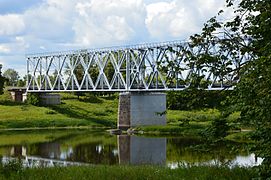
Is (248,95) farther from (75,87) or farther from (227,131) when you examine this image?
(75,87)

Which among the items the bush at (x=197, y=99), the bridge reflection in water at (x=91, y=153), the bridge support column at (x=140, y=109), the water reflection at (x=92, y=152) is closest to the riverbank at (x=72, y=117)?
the bridge support column at (x=140, y=109)

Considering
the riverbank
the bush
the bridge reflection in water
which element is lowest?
the bridge reflection in water

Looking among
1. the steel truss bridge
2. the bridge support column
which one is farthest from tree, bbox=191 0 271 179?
the bridge support column

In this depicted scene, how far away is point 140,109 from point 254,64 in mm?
69233

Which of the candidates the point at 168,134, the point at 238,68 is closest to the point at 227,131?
the point at 238,68

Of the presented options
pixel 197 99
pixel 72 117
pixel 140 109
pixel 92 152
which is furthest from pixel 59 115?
pixel 197 99

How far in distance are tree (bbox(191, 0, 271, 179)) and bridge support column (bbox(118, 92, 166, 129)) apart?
64731mm

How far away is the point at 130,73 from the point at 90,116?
11484mm

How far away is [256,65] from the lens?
8867 mm

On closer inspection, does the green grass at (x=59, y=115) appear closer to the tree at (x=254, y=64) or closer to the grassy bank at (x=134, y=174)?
the grassy bank at (x=134, y=174)

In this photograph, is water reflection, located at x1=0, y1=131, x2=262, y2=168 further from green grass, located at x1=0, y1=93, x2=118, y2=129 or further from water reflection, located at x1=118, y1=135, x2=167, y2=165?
green grass, located at x1=0, y1=93, x2=118, y2=129

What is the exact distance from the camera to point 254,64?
927 cm

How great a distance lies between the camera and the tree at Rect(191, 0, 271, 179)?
8.59m

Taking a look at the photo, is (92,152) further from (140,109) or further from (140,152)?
(140,109)
